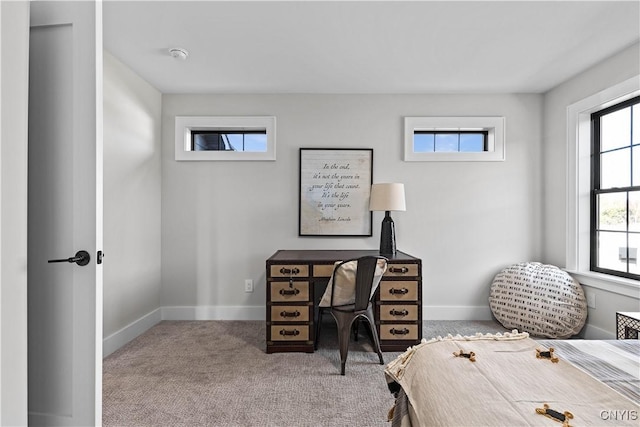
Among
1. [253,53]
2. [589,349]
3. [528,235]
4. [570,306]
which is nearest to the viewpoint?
[589,349]

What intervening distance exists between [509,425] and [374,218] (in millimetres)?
3002

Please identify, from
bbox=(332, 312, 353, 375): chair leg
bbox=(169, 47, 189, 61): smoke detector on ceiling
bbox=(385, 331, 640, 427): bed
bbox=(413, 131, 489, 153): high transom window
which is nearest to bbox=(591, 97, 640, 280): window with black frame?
bbox=(413, 131, 489, 153): high transom window

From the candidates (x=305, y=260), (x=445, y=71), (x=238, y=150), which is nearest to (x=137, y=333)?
(x=305, y=260)

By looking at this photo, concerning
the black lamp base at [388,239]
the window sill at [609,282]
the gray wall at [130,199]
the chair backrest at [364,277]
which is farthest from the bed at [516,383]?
the gray wall at [130,199]

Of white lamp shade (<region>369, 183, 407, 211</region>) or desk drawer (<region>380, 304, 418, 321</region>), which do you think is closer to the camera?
desk drawer (<region>380, 304, 418, 321</region>)

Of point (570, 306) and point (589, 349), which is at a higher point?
point (589, 349)

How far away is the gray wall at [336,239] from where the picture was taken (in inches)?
149

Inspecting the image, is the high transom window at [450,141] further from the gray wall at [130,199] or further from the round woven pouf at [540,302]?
the gray wall at [130,199]

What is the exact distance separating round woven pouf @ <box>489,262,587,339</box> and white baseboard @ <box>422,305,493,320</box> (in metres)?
0.26

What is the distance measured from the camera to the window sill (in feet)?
8.93

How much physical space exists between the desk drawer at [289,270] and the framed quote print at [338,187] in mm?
909

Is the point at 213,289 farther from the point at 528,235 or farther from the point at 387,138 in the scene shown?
the point at 528,235

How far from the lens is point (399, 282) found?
295 cm

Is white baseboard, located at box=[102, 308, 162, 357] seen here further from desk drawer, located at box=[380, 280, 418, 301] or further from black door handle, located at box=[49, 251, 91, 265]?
desk drawer, located at box=[380, 280, 418, 301]
